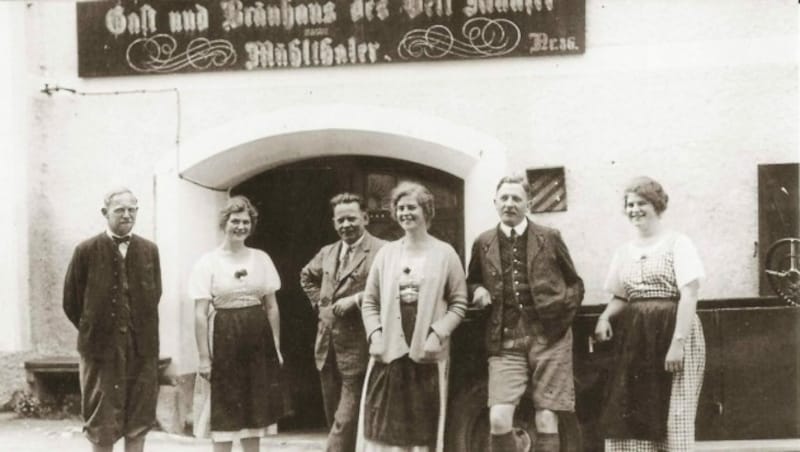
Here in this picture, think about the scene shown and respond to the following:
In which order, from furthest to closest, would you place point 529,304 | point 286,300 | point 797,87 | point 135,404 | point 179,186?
1. point 286,300
2. point 179,186
3. point 797,87
4. point 135,404
5. point 529,304

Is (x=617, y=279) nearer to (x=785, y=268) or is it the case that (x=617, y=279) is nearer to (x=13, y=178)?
(x=785, y=268)

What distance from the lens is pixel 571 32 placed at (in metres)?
6.59

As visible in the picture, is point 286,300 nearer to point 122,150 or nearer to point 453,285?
point 122,150

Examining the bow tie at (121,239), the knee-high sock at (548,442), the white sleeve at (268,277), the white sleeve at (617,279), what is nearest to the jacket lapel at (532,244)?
the white sleeve at (617,279)

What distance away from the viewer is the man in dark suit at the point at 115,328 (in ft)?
17.0

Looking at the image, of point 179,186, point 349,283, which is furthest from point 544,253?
point 179,186

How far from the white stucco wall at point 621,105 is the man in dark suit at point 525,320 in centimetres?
175

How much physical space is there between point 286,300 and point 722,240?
3.48 m

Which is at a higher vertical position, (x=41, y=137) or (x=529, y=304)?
(x=41, y=137)

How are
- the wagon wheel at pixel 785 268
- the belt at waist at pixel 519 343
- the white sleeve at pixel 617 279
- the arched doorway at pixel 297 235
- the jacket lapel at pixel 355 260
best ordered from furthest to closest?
the arched doorway at pixel 297 235 < the wagon wheel at pixel 785 268 < the jacket lapel at pixel 355 260 < the white sleeve at pixel 617 279 < the belt at waist at pixel 519 343

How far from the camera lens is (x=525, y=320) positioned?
483cm

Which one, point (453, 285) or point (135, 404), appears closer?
point (453, 285)

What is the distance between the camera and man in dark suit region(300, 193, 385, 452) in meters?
5.25

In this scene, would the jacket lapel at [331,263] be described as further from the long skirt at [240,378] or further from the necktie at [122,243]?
the necktie at [122,243]
